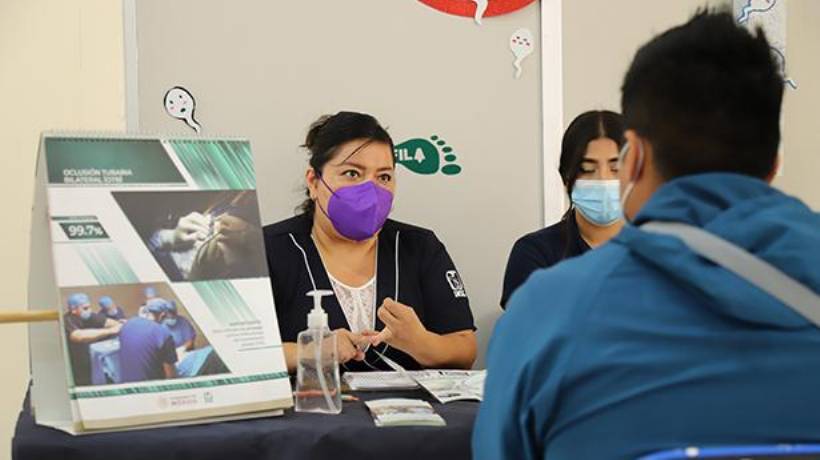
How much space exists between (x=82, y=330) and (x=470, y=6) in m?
1.67

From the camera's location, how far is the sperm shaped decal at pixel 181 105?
244 centimetres

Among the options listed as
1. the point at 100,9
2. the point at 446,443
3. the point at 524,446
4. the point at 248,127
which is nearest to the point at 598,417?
the point at 524,446

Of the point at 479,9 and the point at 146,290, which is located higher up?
the point at 479,9

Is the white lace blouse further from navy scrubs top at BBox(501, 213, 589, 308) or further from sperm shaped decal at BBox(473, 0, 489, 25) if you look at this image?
sperm shaped decal at BBox(473, 0, 489, 25)

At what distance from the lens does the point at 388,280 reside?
222 cm

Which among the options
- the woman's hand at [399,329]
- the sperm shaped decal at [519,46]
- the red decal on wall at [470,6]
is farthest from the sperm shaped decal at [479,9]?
the woman's hand at [399,329]

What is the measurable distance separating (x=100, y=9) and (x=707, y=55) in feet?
6.34

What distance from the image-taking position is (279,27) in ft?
8.19

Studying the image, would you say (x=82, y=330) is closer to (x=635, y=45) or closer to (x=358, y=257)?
(x=358, y=257)

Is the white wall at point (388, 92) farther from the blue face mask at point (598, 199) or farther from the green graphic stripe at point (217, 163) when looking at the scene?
the green graphic stripe at point (217, 163)

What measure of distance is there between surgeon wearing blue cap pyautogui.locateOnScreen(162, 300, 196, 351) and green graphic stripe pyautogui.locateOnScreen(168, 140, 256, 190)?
0.22 meters

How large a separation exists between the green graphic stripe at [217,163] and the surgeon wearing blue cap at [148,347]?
8.8 inches

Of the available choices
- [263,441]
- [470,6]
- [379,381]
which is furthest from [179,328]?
[470,6]

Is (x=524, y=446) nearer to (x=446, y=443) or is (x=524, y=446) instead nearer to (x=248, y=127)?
(x=446, y=443)
